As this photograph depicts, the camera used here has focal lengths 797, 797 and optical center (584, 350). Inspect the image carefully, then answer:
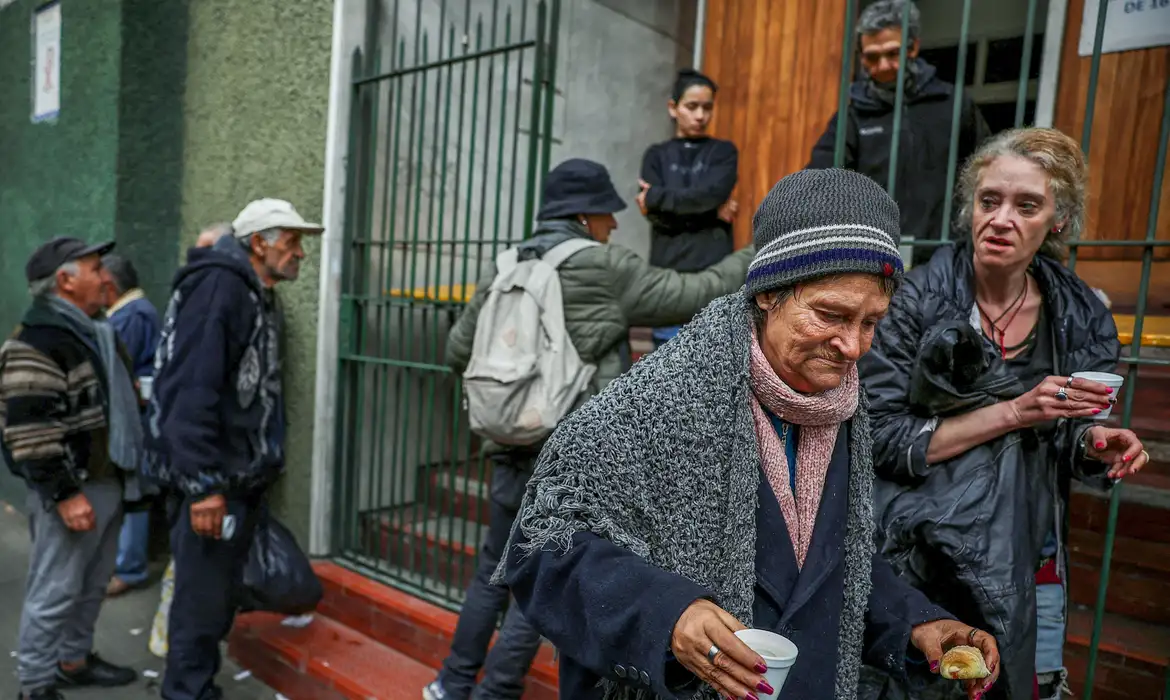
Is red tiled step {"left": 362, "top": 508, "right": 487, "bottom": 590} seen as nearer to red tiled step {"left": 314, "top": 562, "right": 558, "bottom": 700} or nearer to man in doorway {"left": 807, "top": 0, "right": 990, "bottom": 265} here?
red tiled step {"left": 314, "top": 562, "right": 558, "bottom": 700}

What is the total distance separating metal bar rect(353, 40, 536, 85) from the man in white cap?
1.17 meters

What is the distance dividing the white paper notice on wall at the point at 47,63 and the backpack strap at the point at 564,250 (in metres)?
5.19

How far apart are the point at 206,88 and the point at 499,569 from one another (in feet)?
17.0

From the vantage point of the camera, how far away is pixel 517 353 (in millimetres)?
2922

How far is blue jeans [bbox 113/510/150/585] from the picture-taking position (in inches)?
202

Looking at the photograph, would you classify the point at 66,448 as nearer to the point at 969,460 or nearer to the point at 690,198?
the point at 690,198

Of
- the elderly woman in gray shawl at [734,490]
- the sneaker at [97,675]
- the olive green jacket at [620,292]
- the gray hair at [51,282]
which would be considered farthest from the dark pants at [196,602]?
the elderly woman in gray shawl at [734,490]

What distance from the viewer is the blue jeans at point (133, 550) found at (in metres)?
5.13

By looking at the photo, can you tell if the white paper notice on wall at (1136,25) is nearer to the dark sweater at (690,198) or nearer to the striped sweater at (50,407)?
the dark sweater at (690,198)

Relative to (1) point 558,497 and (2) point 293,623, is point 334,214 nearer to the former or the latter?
(2) point 293,623

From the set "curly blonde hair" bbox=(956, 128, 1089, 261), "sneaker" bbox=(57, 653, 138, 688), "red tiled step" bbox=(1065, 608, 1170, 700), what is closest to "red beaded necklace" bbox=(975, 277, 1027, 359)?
"curly blonde hair" bbox=(956, 128, 1089, 261)

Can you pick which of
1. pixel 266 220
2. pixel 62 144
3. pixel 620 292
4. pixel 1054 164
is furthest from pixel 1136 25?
pixel 62 144

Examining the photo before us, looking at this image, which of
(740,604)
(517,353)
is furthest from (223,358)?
(740,604)

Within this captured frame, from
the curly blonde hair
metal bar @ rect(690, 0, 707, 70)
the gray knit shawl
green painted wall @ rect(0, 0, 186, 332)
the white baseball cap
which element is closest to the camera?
the gray knit shawl
